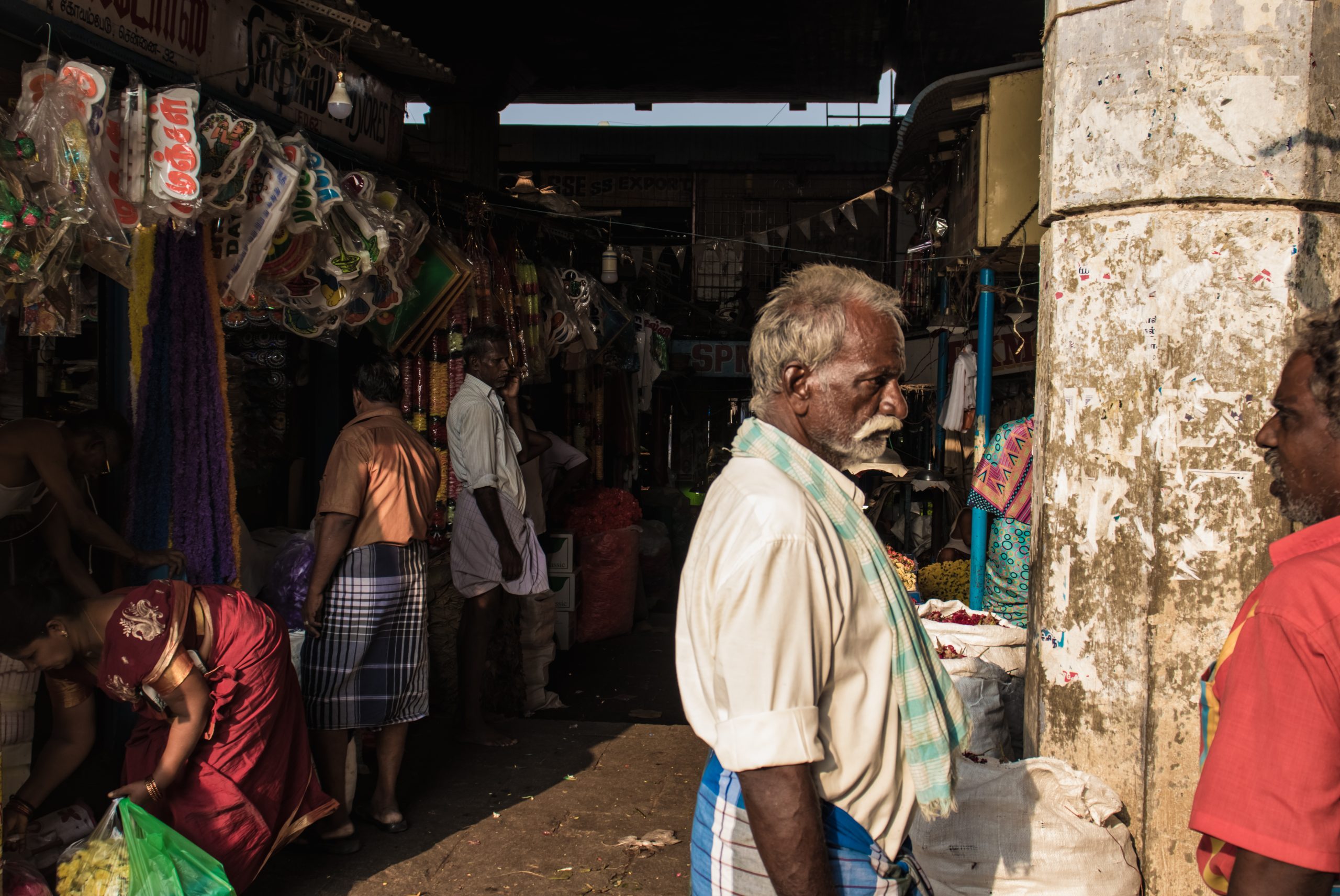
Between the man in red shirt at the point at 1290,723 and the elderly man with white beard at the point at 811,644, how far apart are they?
1.42ft

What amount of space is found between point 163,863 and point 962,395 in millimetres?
7492

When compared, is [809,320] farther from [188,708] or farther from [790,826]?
[188,708]

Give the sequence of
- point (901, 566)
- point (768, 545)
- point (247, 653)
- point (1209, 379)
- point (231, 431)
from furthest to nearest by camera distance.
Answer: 1. point (901, 566)
2. point (231, 431)
3. point (247, 653)
4. point (1209, 379)
5. point (768, 545)

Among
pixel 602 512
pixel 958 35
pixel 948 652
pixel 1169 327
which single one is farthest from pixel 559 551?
pixel 958 35

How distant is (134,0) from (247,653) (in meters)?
2.39

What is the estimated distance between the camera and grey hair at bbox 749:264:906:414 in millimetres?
1797

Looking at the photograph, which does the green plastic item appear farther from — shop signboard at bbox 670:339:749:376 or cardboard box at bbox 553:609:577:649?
shop signboard at bbox 670:339:749:376

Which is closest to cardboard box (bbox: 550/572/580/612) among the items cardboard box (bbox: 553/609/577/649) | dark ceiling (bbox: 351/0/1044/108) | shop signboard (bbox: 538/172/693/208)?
cardboard box (bbox: 553/609/577/649)

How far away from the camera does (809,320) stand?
5.94 feet

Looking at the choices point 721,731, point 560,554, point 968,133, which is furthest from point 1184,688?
point 968,133

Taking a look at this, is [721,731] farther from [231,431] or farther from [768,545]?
[231,431]

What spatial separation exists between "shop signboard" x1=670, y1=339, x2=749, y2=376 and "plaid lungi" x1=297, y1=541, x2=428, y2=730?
11676mm

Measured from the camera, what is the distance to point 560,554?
7078 mm

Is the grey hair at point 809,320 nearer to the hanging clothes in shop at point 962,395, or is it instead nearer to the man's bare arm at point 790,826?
the man's bare arm at point 790,826
